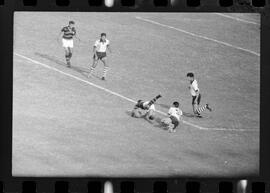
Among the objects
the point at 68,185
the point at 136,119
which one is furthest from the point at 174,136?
the point at 68,185

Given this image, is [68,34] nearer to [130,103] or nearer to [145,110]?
[130,103]

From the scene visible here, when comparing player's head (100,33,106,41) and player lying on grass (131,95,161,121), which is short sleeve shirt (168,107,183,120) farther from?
player's head (100,33,106,41)

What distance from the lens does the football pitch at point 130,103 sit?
17.6m

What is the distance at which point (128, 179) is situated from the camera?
56.5 feet

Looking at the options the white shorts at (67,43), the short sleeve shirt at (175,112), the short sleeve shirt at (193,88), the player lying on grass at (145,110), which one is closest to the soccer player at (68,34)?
the white shorts at (67,43)

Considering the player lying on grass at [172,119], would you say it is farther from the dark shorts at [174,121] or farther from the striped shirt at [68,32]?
the striped shirt at [68,32]

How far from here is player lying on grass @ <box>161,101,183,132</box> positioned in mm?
17891

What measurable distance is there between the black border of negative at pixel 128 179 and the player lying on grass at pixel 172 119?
977mm

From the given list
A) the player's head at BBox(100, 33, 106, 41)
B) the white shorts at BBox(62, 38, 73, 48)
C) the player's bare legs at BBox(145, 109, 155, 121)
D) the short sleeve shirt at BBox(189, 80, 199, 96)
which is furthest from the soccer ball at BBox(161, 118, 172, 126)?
the white shorts at BBox(62, 38, 73, 48)

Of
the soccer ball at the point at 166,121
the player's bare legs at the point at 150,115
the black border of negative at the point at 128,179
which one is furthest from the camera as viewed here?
the player's bare legs at the point at 150,115

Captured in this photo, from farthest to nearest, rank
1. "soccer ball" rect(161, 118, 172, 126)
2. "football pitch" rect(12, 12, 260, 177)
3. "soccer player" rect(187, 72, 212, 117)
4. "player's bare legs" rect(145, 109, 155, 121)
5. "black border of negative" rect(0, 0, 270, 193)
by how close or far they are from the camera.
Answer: "soccer player" rect(187, 72, 212, 117)
"player's bare legs" rect(145, 109, 155, 121)
"soccer ball" rect(161, 118, 172, 126)
"football pitch" rect(12, 12, 260, 177)
"black border of negative" rect(0, 0, 270, 193)

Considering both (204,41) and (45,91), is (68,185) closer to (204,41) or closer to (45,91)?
(45,91)

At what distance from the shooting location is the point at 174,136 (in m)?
17.8

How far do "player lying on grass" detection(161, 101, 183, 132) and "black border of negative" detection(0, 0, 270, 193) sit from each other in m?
0.98
